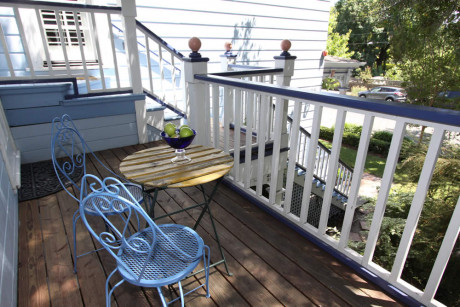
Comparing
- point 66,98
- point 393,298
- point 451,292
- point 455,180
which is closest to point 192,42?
point 66,98

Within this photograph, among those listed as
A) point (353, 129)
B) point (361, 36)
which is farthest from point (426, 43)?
point (361, 36)

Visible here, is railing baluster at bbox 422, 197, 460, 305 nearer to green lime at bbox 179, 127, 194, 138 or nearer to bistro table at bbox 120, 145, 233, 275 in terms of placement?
bistro table at bbox 120, 145, 233, 275

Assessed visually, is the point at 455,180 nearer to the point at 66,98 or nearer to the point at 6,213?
the point at 6,213

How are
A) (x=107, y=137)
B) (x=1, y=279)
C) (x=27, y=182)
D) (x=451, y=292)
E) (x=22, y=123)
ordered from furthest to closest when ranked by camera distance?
(x=107, y=137), (x=22, y=123), (x=27, y=182), (x=451, y=292), (x=1, y=279)

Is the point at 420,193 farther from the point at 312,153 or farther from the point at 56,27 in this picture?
the point at 56,27

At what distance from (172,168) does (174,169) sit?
0.02 meters

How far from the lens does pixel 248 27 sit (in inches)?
213

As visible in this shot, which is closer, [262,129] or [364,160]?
[364,160]

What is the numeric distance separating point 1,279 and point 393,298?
1.95 m

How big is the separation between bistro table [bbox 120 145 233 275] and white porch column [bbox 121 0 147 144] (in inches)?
70.7

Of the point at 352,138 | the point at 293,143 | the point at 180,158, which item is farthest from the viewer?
the point at 352,138

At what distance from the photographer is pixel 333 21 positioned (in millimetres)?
24578

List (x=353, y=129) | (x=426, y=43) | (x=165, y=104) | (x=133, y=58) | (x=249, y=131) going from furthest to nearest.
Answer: (x=353, y=129) → (x=426, y=43) → (x=165, y=104) → (x=133, y=58) → (x=249, y=131)

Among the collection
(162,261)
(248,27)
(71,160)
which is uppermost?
(248,27)
